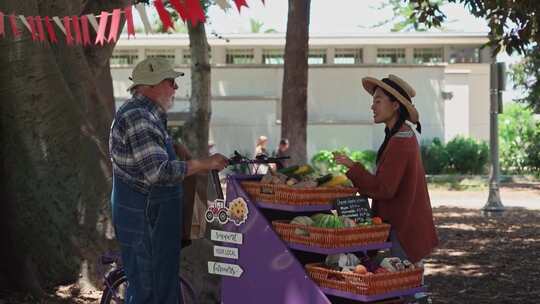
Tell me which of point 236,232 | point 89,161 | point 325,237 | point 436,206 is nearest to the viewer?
point 325,237

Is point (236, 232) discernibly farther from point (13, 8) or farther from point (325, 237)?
point (13, 8)

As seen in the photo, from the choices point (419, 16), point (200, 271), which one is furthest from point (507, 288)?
point (419, 16)

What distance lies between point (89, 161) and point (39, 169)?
48 centimetres

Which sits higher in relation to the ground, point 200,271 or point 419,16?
point 419,16

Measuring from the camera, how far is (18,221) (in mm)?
8031

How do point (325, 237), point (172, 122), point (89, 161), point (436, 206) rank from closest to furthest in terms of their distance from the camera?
point (325, 237), point (89, 161), point (436, 206), point (172, 122)

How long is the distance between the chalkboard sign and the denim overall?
0.96m

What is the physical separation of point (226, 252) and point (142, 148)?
876mm

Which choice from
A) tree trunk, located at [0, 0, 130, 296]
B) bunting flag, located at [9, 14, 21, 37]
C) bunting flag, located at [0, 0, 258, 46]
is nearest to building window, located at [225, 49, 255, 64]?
bunting flag, located at [0, 0, 258, 46]

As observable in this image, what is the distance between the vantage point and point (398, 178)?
538cm

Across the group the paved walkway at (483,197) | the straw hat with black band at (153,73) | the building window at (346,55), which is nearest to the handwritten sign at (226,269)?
the straw hat with black band at (153,73)

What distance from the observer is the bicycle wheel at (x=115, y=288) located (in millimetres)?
6035

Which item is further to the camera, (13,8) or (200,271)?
(13,8)

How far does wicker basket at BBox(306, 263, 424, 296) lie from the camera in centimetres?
486
